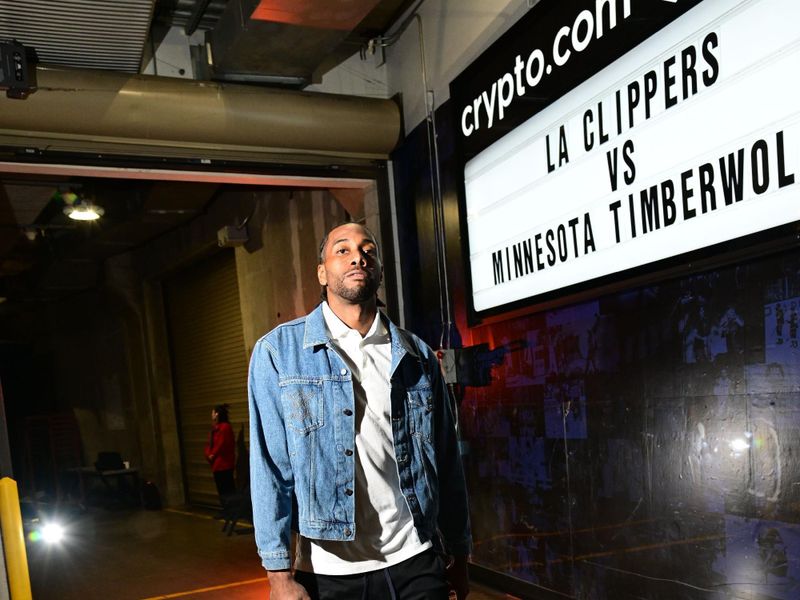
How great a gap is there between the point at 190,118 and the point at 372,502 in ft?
12.9

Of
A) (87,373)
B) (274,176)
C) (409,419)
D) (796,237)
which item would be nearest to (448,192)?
(274,176)

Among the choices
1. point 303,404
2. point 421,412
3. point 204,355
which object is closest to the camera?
point 303,404

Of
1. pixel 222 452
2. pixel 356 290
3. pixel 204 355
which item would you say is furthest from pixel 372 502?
pixel 204 355

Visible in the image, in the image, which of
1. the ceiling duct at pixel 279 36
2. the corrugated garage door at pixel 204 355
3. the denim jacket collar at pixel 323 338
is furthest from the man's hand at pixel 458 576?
the corrugated garage door at pixel 204 355

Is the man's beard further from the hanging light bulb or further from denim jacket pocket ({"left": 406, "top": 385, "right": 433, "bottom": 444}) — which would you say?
the hanging light bulb

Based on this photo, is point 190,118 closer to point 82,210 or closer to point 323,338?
point 323,338

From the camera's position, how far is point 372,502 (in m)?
2.16

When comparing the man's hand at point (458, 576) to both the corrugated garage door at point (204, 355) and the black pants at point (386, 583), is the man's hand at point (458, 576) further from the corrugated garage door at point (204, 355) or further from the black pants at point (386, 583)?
the corrugated garage door at point (204, 355)

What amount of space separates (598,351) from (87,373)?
14.6 m

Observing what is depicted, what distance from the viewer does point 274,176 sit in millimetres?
6039

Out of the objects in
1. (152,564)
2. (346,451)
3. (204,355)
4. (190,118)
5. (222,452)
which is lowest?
(152,564)

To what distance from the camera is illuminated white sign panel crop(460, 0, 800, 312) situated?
278 cm

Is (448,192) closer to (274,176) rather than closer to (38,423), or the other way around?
(274,176)

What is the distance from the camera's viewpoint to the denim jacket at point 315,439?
2109 mm
